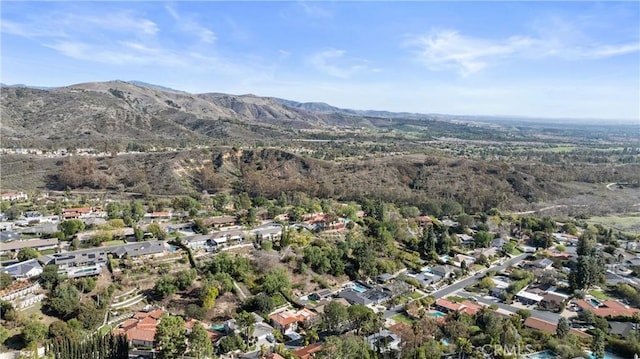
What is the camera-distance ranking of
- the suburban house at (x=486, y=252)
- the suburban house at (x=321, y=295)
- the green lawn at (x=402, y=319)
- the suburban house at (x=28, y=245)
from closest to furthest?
the green lawn at (x=402, y=319), the suburban house at (x=321, y=295), the suburban house at (x=28, y=245), the suburban house at (x=486, y=252)

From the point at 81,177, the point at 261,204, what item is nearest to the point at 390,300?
the point at 261,204

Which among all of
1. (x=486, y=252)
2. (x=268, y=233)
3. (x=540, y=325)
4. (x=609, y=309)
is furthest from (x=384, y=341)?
(x=486, y=252)

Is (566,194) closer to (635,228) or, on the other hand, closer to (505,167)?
(505,167)

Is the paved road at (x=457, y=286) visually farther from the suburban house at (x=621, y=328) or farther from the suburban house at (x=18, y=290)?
the suburban house at (x=18, y=290)

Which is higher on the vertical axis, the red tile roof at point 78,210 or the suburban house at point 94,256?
the red tile roof at point 78,210

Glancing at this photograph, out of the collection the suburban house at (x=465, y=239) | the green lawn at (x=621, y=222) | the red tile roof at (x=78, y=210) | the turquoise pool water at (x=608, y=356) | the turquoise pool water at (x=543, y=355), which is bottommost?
the green lawn at (x=621, y=222)

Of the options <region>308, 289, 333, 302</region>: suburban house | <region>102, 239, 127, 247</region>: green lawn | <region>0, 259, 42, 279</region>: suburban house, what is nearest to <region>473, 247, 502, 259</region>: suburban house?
<region>308, 289, 333, 302</region>: suburban house

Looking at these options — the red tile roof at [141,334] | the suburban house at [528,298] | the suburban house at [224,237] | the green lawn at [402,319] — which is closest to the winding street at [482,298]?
the green lawn at [402,319]
